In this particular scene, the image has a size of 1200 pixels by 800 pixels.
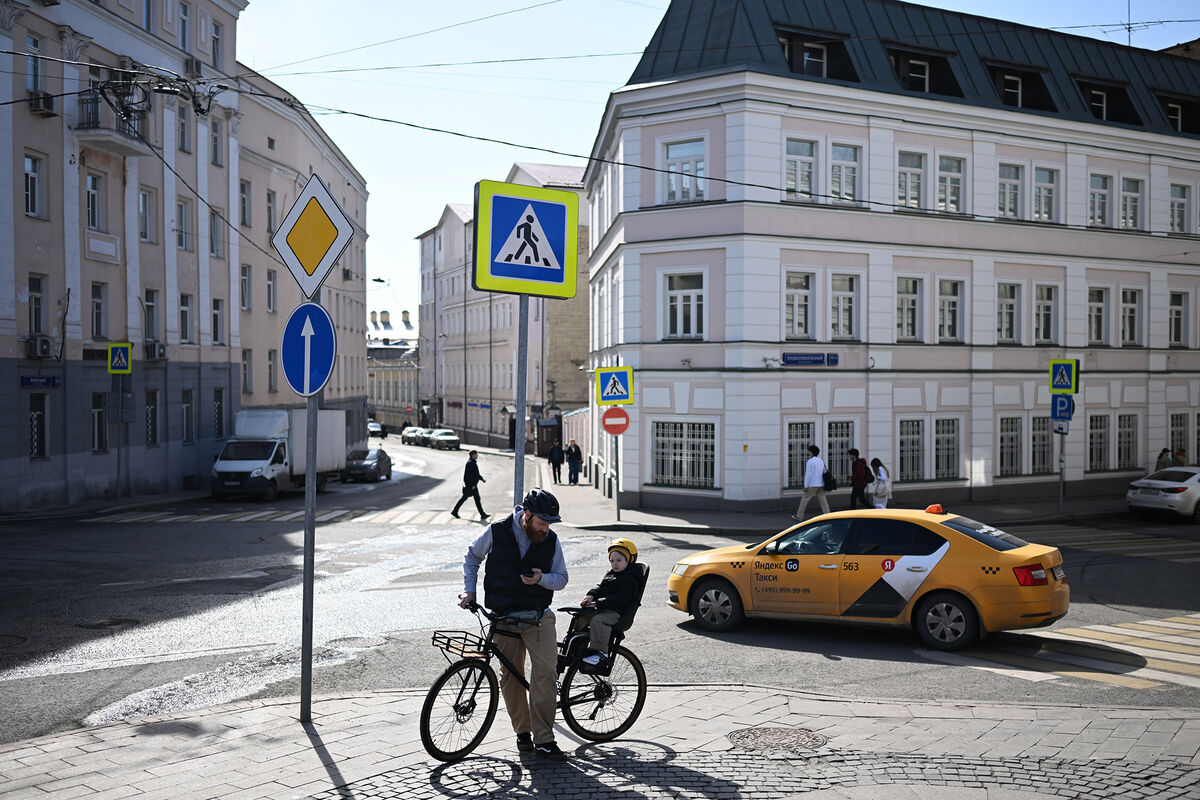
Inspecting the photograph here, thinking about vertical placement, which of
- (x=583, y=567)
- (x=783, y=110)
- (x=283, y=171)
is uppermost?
(x=283, y=171)

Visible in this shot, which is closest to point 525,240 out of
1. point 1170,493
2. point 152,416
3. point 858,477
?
point 858,477

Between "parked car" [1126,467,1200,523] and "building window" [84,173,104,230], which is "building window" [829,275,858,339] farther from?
"building window" [84,173,104,230]

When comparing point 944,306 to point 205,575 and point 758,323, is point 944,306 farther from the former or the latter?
point 205,575

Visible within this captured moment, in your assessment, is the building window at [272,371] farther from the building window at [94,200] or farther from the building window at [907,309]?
the building window at [907,309]

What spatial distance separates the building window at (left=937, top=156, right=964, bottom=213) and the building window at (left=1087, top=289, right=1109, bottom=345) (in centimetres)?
587

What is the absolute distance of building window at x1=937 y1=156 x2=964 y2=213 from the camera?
2696 centimetres

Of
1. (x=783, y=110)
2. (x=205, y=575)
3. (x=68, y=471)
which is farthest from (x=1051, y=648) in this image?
(x=68, y=471)

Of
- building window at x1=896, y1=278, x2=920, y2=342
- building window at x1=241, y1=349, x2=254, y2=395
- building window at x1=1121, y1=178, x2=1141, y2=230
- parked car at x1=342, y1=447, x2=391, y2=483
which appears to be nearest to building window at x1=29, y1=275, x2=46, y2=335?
building window at x1=241, y1=349, x2=254, y2=395

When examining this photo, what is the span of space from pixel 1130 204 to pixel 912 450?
36.2 feet

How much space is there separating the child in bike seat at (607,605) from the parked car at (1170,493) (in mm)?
20930

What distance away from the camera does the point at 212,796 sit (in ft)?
19.4

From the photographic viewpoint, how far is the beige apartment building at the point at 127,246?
84.6 ft

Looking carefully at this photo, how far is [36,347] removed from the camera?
25.7 metres

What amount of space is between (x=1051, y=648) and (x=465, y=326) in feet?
234
